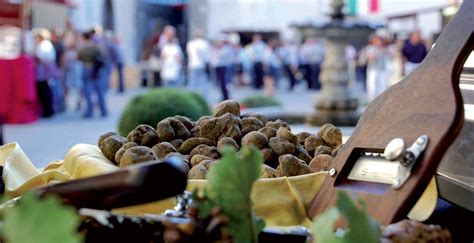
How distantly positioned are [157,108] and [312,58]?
17487mm

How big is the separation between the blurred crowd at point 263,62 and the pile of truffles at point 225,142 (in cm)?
1218

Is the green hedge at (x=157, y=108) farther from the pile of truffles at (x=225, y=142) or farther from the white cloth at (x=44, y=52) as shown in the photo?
the white cloth at (x=44, y=52)

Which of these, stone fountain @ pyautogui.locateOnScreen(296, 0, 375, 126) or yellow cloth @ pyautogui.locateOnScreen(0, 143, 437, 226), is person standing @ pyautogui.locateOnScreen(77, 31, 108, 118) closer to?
stone fountain @ pyautogui.locateOnScreen(296, 0, 375, 126)

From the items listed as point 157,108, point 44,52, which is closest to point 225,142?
point 157,108

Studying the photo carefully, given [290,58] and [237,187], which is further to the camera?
[290,58]

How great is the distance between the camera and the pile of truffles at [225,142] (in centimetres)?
213

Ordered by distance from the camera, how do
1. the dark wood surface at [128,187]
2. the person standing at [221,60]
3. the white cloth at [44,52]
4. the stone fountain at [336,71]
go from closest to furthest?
the dark wood surface at [128,187] → the stone fountain at [336,71] → the white cloth at [44,52] → the person standing at [221,60]

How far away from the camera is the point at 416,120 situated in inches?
64.1

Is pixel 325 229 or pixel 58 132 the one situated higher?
pixel 325 229

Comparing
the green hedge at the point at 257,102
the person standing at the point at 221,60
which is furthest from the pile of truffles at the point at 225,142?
the person standing at the point at 221,60

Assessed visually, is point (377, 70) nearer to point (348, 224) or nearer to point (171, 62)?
point (171, 62)

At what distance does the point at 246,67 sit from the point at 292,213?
914 inches

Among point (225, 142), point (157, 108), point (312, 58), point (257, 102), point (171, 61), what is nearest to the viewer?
point (225, 142)

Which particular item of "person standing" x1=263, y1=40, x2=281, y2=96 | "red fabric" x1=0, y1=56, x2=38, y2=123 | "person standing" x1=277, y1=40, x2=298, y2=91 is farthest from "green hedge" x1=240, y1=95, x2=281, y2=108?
"person standing" x1=277, y1=40, x2=298, y2=91
